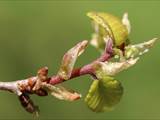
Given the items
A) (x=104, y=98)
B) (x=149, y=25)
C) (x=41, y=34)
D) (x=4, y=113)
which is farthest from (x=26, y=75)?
(x=104, y=98)

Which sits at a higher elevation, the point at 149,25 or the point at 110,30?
the point at 110,30

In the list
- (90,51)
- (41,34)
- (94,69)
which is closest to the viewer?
(94,69)

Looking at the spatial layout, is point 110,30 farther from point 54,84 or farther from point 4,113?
point 4,113

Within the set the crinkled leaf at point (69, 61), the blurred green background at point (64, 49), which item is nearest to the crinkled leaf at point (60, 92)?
the crinkled leaf at point (69, 61)

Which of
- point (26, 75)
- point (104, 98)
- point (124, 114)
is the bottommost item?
point (124, 114)

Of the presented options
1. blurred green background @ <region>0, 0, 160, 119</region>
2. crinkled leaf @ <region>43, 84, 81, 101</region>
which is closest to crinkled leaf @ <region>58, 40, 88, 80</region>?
crinkled leaf @ <region>43, 84, 81, 101</region>

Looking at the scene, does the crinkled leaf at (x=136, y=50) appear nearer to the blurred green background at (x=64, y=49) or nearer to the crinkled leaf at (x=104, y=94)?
the crinkled leaf at (x=104, y=94)

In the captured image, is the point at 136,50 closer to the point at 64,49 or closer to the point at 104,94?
the point at 104,94

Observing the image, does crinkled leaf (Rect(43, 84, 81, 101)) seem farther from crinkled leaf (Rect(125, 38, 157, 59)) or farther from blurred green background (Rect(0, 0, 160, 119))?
blurred green background (Rect(0, 0, 160, 119))

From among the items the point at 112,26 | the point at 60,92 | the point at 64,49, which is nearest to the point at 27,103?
the point at 60,92
